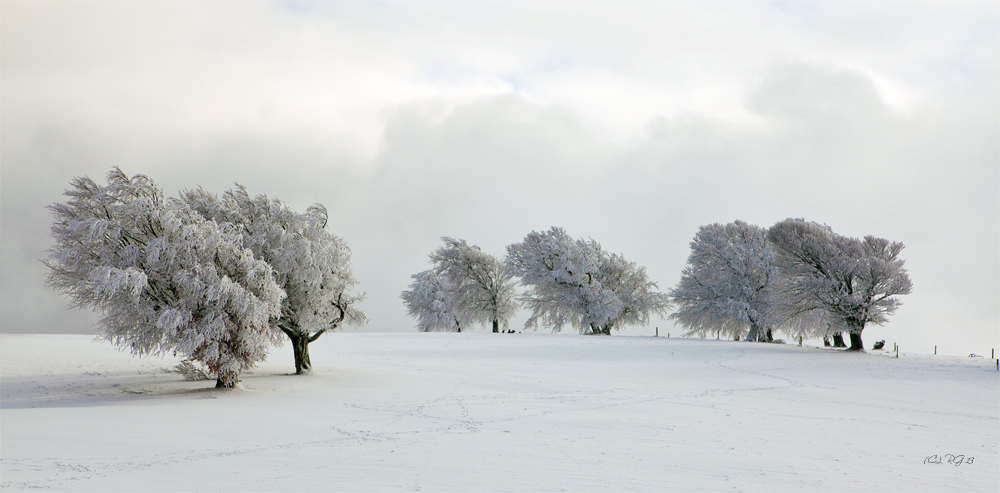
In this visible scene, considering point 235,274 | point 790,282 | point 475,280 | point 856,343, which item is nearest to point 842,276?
point 790,282

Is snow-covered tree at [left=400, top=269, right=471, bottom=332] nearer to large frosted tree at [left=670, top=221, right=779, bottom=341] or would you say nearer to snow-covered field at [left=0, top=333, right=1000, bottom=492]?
large frosted tree at [left=670, top=221, right=779, bottom=341]

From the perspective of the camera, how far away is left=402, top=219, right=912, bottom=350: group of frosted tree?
33562 mm

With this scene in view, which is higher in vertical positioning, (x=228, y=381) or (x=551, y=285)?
(x=551, y=285)

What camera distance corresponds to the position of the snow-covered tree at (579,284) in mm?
45062

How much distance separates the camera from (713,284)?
145 ft

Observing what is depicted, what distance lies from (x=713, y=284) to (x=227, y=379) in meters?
35.5

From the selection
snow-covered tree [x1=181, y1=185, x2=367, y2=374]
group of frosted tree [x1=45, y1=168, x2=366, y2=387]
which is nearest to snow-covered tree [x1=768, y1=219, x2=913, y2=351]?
snow-covered tree [x1=181, y1=185, x2=367, y2=374]

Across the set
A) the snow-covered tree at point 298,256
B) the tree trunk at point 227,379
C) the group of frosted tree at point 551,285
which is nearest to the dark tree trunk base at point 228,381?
the tree trunk at point 227,379

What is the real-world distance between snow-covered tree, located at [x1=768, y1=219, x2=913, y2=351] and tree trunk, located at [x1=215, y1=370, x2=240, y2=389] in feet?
97.9

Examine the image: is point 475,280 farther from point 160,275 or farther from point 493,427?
point 493,427

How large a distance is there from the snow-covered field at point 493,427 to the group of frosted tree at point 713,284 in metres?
7.69

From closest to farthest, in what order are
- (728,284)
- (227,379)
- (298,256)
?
(227,379), (298,256), (728,284)

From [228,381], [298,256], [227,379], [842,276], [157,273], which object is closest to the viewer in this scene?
[157,273]

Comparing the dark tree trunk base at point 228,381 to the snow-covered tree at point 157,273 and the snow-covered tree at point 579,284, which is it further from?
the snow-covered tree at point 579,284
